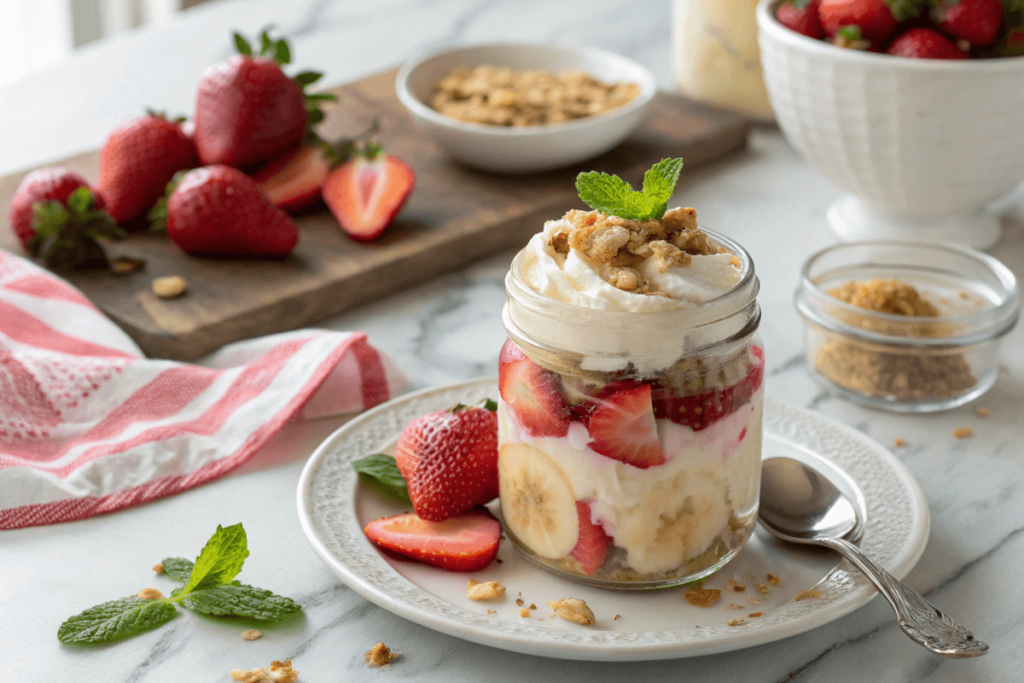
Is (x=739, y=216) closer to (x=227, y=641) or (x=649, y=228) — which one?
(x=649, y=228)

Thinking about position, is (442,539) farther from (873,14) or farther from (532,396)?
(873,14)

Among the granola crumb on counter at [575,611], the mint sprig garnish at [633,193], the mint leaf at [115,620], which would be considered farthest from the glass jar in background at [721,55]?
the mint leaf at [115,620]

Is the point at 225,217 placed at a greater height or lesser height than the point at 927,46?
lesser

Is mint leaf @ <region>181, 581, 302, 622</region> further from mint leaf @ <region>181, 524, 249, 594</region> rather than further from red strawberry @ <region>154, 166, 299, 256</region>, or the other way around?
red strawberry @ <region>154, 166, 299, 256</region>

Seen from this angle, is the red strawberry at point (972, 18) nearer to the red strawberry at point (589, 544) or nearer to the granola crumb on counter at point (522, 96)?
the granola crumb on counter at point (522, 96)

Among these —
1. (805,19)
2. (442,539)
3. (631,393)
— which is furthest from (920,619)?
(805,19)
